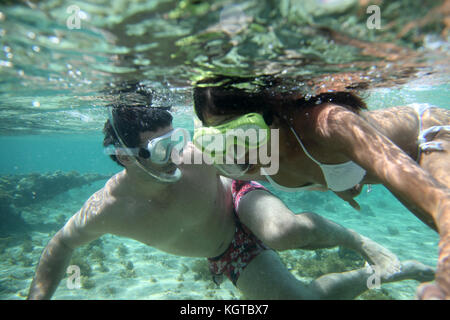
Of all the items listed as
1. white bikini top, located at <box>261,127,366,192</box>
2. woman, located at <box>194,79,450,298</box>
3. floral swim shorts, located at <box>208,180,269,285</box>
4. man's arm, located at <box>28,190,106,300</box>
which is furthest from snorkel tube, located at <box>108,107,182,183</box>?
white bikini top, located at <box>261,127,366,192</box>

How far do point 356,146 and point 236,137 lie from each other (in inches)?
53.2

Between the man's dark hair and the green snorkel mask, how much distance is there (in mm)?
1253

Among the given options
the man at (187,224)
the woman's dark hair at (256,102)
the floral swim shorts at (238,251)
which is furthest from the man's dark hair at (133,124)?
the floral swim shorts at (238,251)

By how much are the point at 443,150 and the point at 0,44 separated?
680 cm

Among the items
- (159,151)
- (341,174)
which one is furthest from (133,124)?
(341,174)

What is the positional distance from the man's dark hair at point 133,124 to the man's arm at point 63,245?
3.59ft

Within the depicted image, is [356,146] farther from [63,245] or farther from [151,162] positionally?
[63,245]

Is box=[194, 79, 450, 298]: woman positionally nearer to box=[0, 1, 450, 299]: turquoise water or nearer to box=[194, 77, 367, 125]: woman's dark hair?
box=[194, 77, 367, 125]: woman's dark hair

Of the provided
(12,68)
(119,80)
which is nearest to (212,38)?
(119,80)

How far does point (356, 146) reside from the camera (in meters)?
2.12

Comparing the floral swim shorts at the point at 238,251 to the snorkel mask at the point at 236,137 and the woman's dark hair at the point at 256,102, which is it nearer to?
the snorkel mask at the point at 236,137

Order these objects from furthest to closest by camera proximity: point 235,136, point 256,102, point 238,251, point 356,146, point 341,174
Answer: point 238,251 < point 256,102 < point 341,174 < point 235,136 < point 356,146

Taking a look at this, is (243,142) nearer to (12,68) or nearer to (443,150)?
(443,150)

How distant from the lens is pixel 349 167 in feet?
10.4
